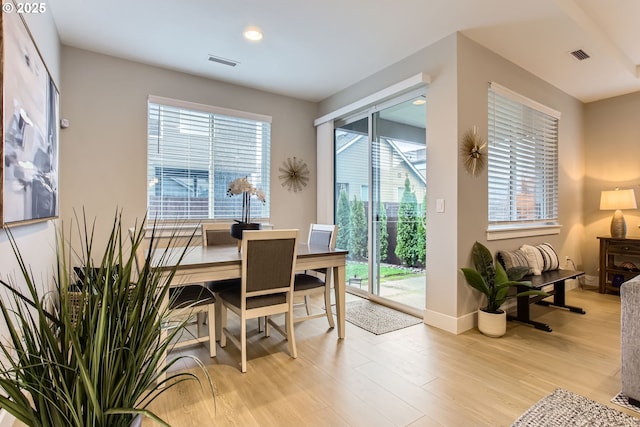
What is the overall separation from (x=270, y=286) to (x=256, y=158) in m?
2.36

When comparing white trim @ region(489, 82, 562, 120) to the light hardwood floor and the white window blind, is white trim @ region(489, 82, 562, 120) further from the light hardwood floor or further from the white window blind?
the light hardwood floor

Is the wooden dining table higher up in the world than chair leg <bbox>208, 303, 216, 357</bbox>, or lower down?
higher up

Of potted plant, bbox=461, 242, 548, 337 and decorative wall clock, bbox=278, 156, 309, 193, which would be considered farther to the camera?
decorative wall clock, bbox=278, 156, 309, 193

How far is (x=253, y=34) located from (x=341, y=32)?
79 centimetres

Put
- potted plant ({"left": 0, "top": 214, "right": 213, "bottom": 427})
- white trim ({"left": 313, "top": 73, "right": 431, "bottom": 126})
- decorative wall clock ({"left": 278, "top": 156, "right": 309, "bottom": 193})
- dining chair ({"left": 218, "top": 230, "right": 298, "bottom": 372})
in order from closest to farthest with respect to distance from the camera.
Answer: potted plant ({"left": 0, "top": 214, "right": 213, "bottom": 427}) → dining chair ({"left": 218, "top": 230, "right": 298, "bottom": 372}) → white trim ({"left": 313, "top": 73, "right": 431, "bottom": 126}) → decorative wall clock ({"left": 278, "top": 156, "right": 309, "bottom": 193})

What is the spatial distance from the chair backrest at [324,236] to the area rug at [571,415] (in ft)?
5.96

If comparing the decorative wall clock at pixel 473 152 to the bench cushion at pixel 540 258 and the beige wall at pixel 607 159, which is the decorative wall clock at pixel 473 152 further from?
the beige wall at pixel 607 159

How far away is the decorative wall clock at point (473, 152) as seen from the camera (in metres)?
2.95

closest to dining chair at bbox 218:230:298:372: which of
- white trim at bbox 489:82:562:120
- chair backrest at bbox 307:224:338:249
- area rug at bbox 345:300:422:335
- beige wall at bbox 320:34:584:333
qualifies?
chair backrest at bbox 307:224:338:249

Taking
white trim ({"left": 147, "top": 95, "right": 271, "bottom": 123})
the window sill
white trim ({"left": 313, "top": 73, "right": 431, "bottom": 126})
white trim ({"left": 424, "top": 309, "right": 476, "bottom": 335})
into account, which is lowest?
white trim ({"left": 424, "top": 309, "right": 476, "bottom": 335})

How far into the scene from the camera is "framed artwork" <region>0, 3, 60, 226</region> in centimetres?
148

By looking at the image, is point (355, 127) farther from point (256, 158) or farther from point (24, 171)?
point (24, 171)

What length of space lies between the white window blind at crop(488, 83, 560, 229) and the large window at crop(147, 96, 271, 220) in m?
2.69

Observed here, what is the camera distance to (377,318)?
3.26m
